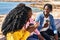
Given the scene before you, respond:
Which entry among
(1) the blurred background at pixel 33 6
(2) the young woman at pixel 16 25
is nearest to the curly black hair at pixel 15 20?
(2) the young woman at pixel 16 25

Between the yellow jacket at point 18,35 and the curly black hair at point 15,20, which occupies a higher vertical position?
the curly black hair at point 15,20

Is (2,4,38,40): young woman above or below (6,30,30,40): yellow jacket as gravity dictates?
above

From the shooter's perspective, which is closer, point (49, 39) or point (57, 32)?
point (49, 39)

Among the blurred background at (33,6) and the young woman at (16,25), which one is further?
the blurred background at (33,6)

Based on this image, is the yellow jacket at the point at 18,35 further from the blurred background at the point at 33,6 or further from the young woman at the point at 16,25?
the blurred background at the point at 33,6

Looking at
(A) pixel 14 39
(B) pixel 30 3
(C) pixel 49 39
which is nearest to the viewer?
(A) pixel 14 39

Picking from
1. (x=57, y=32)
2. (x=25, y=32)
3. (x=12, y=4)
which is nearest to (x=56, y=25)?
(x=57, y=32)

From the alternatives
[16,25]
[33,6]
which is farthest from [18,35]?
[33,6]

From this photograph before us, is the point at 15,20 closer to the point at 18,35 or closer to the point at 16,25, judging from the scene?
the point at 16,25

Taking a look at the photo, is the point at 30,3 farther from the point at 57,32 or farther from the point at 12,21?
the point at 12,21

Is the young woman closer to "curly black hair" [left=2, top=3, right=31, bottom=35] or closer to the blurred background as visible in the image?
"curly black hair" [left=2, top=3, right=31, bottom=35]

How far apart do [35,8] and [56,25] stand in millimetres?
523

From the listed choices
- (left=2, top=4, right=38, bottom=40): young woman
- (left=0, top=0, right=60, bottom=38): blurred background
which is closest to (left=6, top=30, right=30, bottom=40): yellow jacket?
(left=2, top=4, right=38, bottom=40): young woman

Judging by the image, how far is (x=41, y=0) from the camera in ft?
14.1
